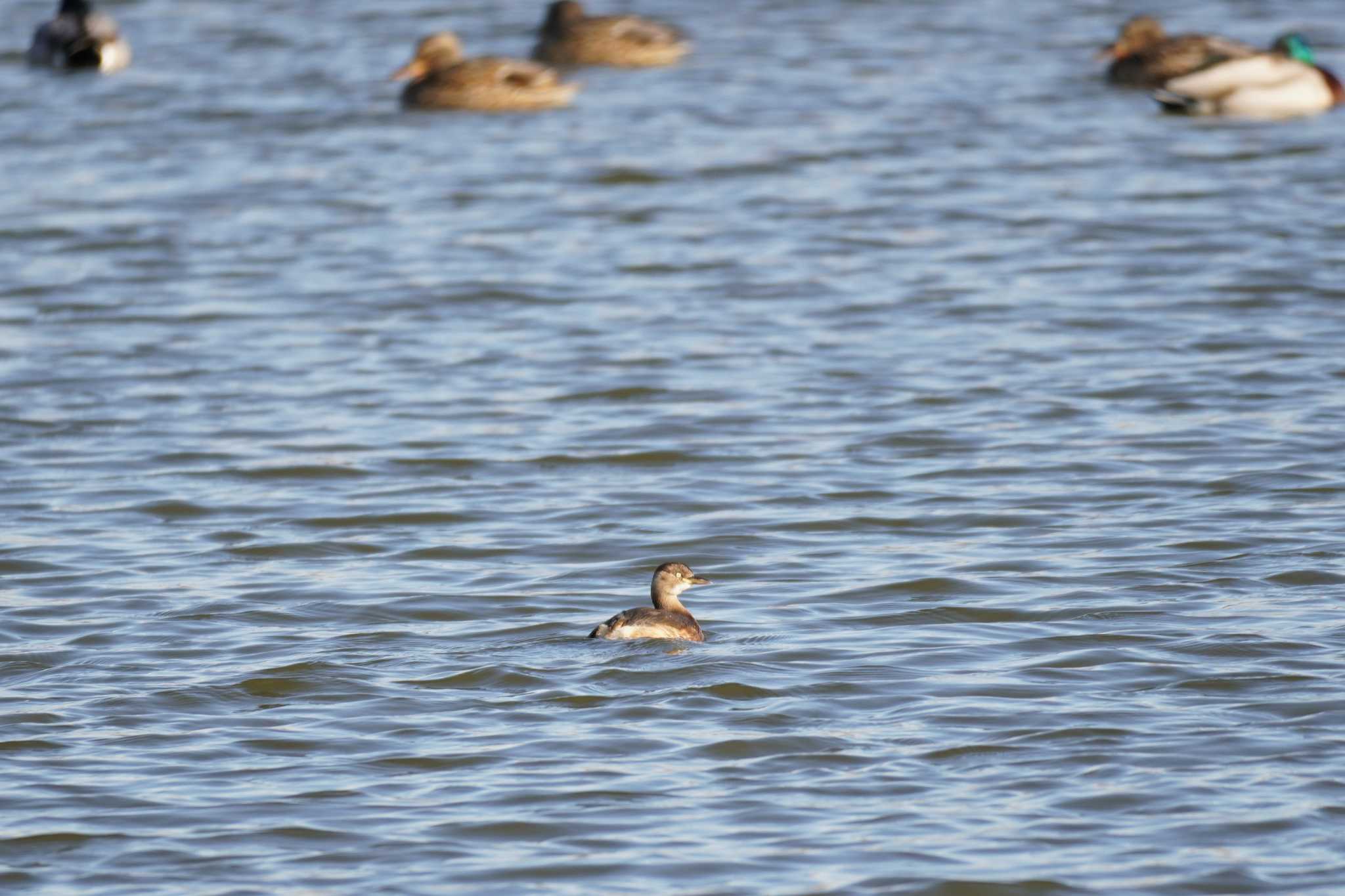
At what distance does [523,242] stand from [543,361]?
3207mm

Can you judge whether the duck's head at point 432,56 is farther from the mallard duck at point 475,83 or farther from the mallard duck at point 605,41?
the mallard duck at point 605,41

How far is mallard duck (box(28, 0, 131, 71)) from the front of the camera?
76.3 feet

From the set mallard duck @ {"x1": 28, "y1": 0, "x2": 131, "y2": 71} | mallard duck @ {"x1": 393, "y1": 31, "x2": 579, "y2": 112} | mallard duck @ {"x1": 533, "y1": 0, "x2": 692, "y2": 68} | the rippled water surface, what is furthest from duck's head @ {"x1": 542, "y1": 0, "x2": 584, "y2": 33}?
mallard duck @ {"x1": 28, "y1": 0, "x2": 131, "y2": 71}

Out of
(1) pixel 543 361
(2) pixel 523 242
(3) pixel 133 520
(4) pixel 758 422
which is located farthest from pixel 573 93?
(3) pixel 133 520

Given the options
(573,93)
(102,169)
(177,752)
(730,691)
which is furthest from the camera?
(573,93)

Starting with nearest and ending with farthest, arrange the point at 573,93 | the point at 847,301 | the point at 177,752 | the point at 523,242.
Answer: the point at 177,752 → the point at 847,301 → the point at 523,242 → the point at 573,93

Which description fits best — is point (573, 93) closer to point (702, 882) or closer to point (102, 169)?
point (102, 169)

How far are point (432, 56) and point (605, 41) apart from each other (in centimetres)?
222

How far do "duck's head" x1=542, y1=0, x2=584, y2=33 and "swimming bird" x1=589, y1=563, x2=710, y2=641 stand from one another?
15508mm

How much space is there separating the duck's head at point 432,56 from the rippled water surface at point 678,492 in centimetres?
49

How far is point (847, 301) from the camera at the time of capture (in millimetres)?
14641

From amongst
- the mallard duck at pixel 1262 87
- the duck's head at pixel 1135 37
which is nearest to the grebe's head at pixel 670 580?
the mallard duck at pixel 1262 87

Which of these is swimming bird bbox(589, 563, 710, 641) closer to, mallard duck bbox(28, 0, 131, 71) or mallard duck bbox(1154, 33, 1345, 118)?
mallard duck bbox(1154, 33, 1345, 118)

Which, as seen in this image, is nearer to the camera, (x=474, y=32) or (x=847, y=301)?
(x=847, y=301)
